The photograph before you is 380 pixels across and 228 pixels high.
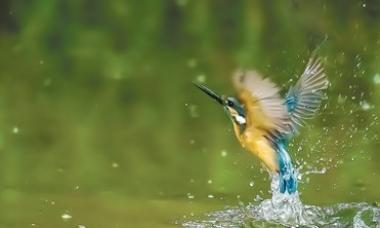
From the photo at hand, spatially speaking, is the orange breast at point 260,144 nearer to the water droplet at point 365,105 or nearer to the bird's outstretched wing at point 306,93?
the bird's outstretched wing at point 306,93

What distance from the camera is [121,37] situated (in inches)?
127

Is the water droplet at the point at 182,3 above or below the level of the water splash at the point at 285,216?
above

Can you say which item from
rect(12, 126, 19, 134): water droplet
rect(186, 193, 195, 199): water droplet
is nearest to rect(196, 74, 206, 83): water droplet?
rect(12, 126, 19, 134): water droplet

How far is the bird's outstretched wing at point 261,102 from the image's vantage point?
154cm

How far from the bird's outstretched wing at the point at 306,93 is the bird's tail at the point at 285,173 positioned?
0.17 ft

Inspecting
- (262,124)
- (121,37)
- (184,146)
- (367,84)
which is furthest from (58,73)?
(262,124)

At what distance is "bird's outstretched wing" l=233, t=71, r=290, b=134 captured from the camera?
1.54 m

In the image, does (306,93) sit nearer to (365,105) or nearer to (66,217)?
(66,217)

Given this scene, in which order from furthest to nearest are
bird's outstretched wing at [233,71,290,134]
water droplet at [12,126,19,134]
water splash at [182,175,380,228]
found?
water droplet at [12,126,19,134], water splash at [182,175,380,228], bird's outstretched wing at [233,71,290,134]

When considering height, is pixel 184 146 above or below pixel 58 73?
below

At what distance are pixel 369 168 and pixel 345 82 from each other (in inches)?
29.3

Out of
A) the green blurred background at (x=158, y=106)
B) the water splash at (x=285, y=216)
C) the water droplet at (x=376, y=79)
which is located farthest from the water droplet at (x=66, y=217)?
the water droplet at (x=376, y=79)

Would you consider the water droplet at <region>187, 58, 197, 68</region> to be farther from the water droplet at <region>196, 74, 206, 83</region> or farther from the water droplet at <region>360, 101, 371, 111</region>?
the water droplet at <region>360, 101, 371, 111</region>

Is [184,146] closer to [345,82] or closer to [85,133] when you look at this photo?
[85,133]
